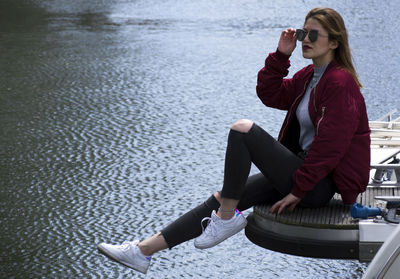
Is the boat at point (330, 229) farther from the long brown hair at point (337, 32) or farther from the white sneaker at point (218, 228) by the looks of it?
the long brown hair at point (337, 32)

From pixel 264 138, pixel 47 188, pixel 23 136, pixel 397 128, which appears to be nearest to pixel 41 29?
pixel 23 136

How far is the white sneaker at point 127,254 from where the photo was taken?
13.4 feet

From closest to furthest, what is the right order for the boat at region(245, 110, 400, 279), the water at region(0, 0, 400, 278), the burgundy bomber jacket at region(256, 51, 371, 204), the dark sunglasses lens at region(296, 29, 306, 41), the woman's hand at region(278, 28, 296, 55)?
the boat at region(245, 110, 400, 279)
the burgundy bomber jacket at region(256, 51, 371, 204)
the dark sunglasses lens at region(296, 29, 306, 41)
the woman's hand at region(278, 28, 296, 55)
the water at region(0, 0, 400, 278)

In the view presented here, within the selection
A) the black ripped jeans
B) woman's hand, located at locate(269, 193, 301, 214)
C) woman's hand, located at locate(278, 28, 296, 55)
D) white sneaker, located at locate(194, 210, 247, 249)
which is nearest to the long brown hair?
woman's hand, located at locate(278, 28, 296, 55)

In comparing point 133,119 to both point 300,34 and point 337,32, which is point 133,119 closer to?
point 300,34

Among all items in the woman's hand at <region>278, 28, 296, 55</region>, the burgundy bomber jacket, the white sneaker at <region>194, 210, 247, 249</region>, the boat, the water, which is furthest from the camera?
the water

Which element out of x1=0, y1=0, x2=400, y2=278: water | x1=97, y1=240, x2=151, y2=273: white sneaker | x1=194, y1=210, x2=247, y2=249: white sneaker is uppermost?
x1=194, y1=210, x2=247, y2=249: white sneaker

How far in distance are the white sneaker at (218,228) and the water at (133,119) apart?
2.40 ft

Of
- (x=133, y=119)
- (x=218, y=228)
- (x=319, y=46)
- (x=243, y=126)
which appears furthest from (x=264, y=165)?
(x=133, y=119)

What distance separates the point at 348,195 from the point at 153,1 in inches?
548

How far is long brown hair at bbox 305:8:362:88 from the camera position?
402 centimetres

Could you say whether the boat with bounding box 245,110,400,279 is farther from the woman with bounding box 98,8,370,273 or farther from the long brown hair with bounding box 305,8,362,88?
the long brown hair with bounding box 305,8,362,88

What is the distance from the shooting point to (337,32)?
403 centimetres

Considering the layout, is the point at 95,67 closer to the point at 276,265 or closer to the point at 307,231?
the point at 276,265
